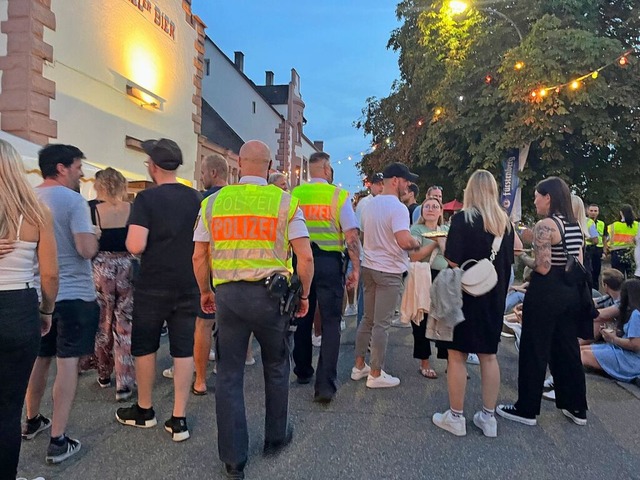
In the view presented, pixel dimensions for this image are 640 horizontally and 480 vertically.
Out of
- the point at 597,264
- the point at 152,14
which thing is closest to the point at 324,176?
the point at 597,264

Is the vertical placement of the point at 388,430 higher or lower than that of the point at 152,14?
lower

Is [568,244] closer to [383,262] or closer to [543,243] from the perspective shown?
[543,243]

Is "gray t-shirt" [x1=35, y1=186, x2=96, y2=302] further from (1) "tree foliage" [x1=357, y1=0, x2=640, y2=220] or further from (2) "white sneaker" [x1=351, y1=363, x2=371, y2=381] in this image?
(1) "tree foliage" [x1=357, y1=0, x2=640, y2=220]

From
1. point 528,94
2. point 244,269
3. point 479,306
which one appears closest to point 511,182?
point 528,94

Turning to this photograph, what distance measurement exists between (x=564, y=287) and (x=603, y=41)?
37.8ft

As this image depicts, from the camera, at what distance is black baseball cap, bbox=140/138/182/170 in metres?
3.23

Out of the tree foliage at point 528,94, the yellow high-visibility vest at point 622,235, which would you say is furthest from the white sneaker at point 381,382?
the tree foliage at point 528,94

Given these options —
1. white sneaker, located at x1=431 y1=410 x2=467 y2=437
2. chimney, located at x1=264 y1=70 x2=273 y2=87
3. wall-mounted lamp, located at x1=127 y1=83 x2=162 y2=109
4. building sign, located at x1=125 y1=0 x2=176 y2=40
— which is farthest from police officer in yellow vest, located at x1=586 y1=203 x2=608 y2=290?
chimney, located at x1=264 y1=70 x2=273 y2=87

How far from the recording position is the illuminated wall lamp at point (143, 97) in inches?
398

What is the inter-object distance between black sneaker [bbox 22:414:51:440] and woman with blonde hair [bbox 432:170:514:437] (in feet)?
9.29

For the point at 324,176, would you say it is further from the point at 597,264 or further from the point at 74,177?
the point at 597,264

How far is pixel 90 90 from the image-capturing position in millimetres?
8805

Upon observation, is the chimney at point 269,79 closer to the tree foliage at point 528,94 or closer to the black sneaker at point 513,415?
the tree foliage at point 528,94

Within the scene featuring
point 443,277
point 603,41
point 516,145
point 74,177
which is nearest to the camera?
point 74,177
